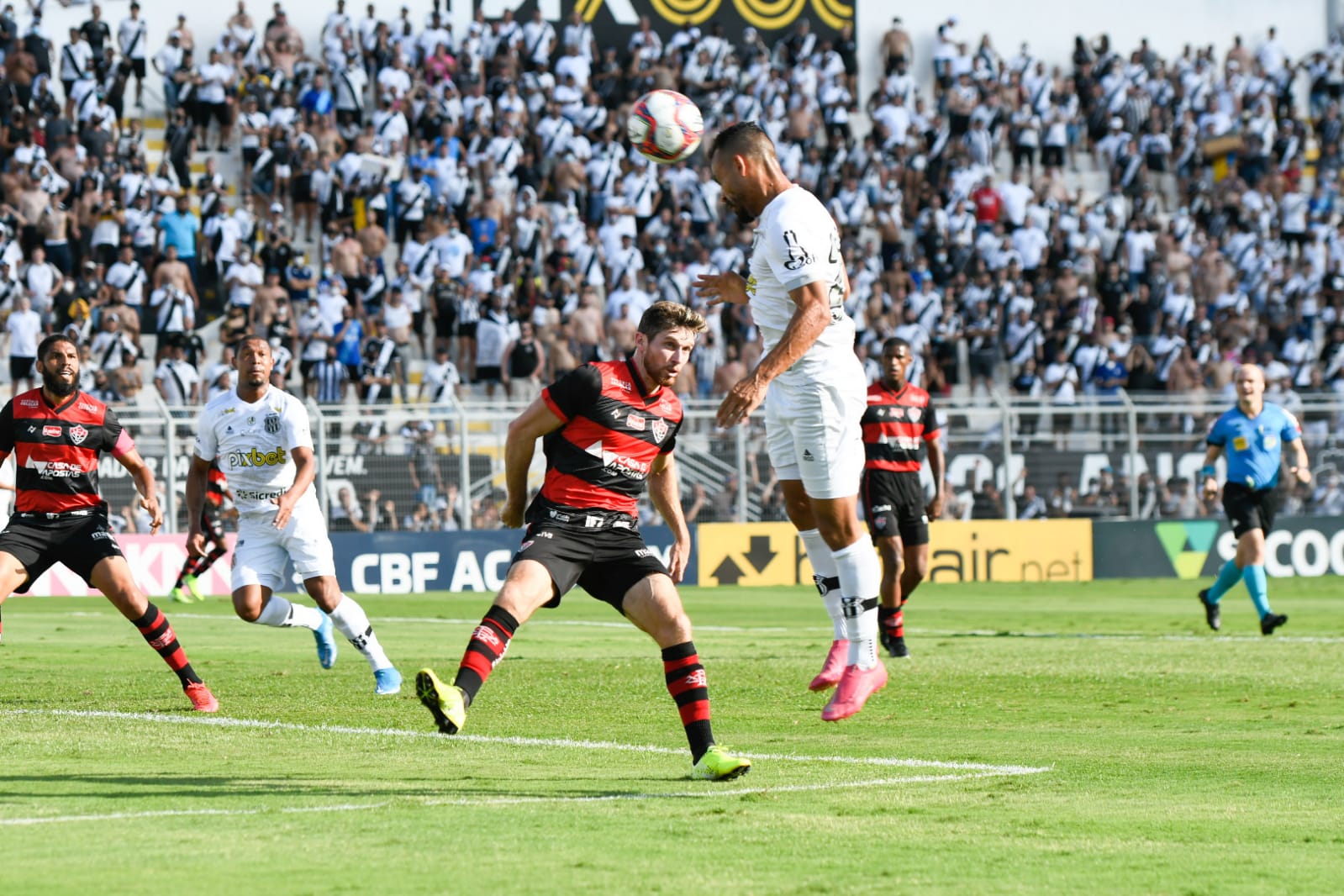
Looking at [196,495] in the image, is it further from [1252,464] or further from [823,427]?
[1252,464]

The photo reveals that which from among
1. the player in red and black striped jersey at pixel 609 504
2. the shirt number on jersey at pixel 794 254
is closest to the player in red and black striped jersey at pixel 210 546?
the shirt number on jersey at pixel 794 254

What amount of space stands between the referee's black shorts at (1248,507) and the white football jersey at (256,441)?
935 centimetres

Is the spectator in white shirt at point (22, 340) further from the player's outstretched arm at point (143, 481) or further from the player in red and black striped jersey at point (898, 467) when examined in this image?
the player's outstretched arm at point (143, 481)

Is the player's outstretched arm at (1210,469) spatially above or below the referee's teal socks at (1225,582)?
above

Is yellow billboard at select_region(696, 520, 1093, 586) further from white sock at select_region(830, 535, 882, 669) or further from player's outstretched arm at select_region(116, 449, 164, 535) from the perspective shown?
white sock at select_region(830, 535, 882, 669)

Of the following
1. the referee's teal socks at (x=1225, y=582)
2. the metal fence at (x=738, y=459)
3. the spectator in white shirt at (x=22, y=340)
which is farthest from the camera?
the spectator in white shirt at (x=22, y=340)

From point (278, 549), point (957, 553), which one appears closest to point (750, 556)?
point (957, 553)

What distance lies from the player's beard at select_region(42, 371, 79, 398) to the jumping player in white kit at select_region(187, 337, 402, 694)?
1200 millimetres

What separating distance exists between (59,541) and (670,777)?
4617mm

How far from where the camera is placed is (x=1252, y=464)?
17562mm

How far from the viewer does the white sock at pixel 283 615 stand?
12805 millimetres

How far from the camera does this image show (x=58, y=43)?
109ft

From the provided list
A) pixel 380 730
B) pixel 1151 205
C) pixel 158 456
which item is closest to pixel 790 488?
pixel 380 730

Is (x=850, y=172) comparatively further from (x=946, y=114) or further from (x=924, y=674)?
(x=924, y=674)
